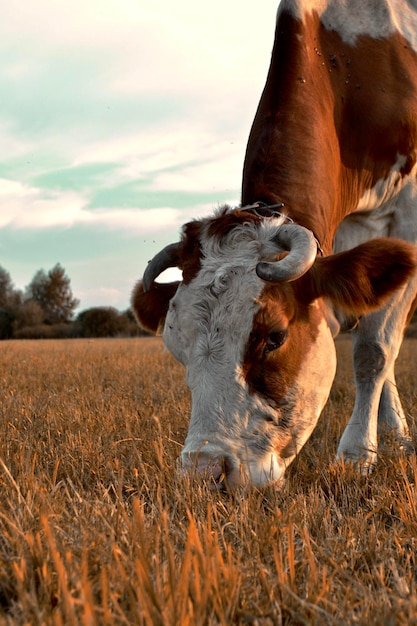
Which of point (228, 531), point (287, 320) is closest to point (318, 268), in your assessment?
point (287, 320)

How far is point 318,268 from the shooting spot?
3.74m

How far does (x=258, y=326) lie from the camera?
3326 mm

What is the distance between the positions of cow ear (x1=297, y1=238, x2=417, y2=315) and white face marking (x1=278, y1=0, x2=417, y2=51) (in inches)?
93.2

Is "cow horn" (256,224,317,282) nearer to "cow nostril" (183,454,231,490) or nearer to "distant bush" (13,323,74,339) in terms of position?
"cow nostril" (183,454,231,490)

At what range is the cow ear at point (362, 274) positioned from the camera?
12.0 ft

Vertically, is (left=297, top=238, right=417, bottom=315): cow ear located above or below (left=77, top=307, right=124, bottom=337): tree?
below

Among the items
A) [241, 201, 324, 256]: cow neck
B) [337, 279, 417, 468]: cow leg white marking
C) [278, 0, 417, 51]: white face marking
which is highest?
[278, 0, 417, 51]: white face marking

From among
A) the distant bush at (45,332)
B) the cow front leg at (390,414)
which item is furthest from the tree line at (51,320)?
the cow front leg at (390,414)

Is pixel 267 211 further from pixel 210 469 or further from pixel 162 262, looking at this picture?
pixel 210 469

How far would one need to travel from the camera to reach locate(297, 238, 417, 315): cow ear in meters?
3.66

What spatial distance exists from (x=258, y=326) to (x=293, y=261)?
1.21 ft

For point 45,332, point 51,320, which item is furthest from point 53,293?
point 45,332

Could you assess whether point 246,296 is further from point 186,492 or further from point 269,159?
point 269,159

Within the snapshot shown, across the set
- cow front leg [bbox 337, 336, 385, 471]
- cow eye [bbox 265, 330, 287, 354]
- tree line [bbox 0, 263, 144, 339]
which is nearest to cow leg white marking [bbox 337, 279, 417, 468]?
cow front leg [bbox 337, 336, 385, 471]
